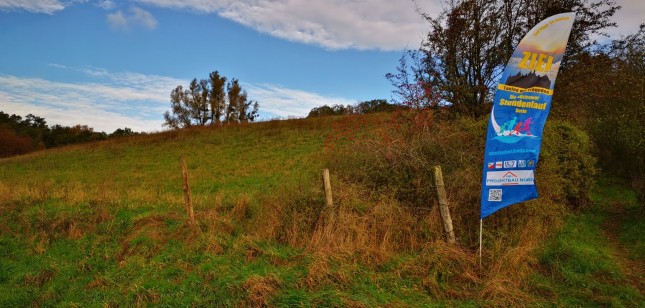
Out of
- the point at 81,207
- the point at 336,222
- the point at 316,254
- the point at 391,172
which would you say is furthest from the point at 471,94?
the point at 81,207

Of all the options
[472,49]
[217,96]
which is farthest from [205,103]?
[472,49]

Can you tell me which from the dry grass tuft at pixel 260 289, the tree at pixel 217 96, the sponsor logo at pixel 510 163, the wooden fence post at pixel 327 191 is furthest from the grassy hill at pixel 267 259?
the tree at pixel 217 96

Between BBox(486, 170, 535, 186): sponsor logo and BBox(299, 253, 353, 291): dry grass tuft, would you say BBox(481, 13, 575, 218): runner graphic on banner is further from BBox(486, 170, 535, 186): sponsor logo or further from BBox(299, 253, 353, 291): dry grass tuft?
BBox(299, 253, 353, 291): dry grass tuft

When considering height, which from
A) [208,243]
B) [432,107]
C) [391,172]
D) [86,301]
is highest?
[432,107]

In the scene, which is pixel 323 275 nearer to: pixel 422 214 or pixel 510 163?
pixel 422 214

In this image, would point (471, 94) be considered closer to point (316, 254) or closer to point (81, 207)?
point (316, 254)

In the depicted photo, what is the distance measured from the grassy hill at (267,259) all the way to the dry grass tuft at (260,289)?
2 centimetres

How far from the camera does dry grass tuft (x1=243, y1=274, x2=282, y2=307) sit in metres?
4.63

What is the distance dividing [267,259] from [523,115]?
4805mm

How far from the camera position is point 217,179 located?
17.6 meters

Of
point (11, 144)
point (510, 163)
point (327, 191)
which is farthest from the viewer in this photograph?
point (11, 144)

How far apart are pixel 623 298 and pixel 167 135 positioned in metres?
35.0

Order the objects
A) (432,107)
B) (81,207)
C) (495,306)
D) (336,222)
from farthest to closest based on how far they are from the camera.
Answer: (432,107), (81,207), (336,222), (495,306)

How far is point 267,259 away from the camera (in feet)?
19.6
